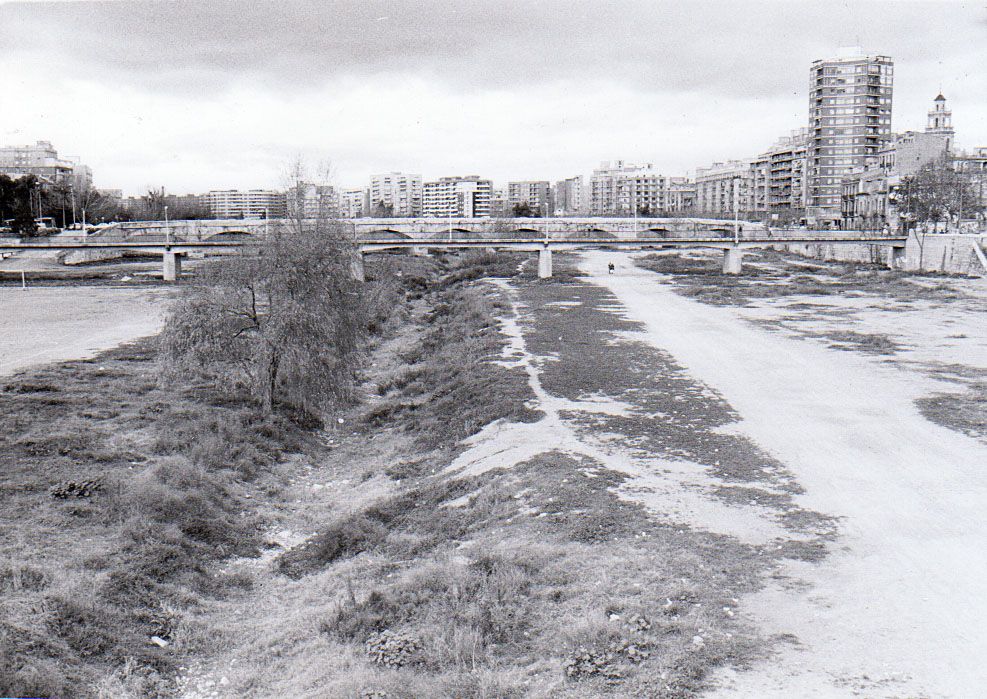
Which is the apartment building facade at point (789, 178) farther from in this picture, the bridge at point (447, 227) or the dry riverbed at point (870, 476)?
the dry riverbed at point (870, 476)

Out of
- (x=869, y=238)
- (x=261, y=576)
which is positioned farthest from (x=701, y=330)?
(x=869, y=238)

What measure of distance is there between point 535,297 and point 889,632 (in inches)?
1775

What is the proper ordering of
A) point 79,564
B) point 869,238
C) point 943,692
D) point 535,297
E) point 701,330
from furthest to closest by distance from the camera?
point 869,238 < point 535,297 < point 701,330 < point 79,564 < point 943,692

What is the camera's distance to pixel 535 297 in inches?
2163

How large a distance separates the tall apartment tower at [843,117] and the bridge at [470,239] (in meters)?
41.8

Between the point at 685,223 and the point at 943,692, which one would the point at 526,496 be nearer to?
the point at 943,692

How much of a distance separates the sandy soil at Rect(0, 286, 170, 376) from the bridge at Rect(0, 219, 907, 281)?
28.3ft

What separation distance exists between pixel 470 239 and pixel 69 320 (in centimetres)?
3646

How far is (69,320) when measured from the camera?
165 ft

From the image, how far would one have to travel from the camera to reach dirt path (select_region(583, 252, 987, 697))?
Result: 9.51 meters

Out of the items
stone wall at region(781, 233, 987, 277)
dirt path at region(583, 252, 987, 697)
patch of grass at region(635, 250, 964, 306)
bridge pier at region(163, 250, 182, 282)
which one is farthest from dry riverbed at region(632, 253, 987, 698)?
bridge pier at region(163, 250, 182, 282)

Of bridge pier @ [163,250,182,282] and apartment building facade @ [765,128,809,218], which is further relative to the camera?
apartment building facade @ [765,128,809,218]

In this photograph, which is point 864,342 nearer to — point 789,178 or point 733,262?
point 733,262

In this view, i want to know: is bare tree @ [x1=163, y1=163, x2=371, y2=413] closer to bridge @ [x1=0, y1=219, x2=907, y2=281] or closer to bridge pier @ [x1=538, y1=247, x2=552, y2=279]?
bridge @ [x1=0, y1=219, x2=907, y2=281]
